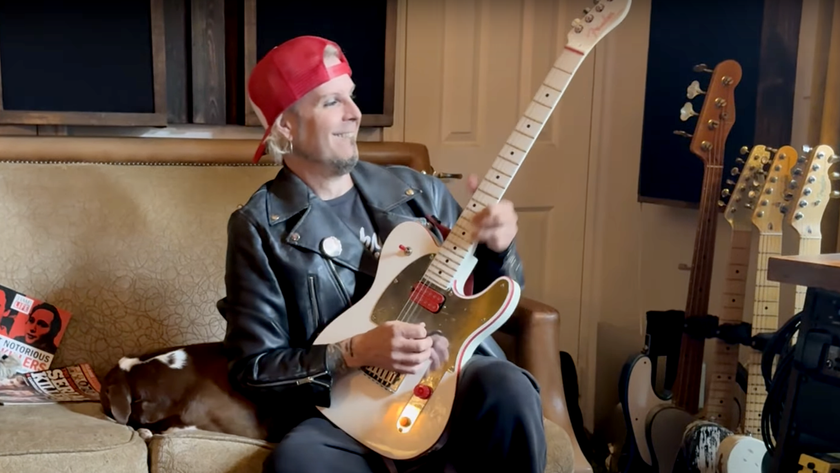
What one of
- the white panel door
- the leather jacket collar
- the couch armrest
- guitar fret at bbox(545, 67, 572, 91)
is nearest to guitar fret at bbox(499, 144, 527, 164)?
guitar fret at bbox(545, 67, 572, 91)

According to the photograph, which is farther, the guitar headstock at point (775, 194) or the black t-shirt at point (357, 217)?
the guitar headstock at point (775, 194)

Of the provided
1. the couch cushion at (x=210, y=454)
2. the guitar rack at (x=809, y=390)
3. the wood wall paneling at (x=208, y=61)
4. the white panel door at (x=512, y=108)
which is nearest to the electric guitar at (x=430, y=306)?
the couch cushion at (x=210, y=454)

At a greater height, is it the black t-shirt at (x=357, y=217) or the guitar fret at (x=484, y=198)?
the guitar fret at (x=484, y=198)

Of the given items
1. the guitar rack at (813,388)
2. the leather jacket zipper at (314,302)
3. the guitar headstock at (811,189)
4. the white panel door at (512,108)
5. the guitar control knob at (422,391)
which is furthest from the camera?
the white panel door at (512,108)

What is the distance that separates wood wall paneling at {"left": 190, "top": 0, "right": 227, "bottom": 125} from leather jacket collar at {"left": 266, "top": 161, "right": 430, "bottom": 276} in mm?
627

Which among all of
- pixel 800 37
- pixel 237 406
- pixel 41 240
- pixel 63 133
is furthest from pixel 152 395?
pixel 800 37

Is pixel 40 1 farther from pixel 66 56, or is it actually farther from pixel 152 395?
pixel 152 395

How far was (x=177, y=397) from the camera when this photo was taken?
4.61 ft

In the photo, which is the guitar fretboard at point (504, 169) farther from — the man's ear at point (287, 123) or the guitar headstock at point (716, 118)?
the guitar headstock at point (716, 118)

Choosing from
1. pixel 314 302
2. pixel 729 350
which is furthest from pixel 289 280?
pixel 729 350

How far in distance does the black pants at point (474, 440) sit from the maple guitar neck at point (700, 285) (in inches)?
24.5

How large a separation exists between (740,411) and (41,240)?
161cm

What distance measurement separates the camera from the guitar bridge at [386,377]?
4.42ft

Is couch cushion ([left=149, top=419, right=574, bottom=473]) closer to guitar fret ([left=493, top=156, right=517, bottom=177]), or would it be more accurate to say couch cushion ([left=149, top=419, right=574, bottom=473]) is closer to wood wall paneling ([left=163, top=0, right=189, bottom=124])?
guitar fret ([left=493, top=156, right=517, bottom=177])
